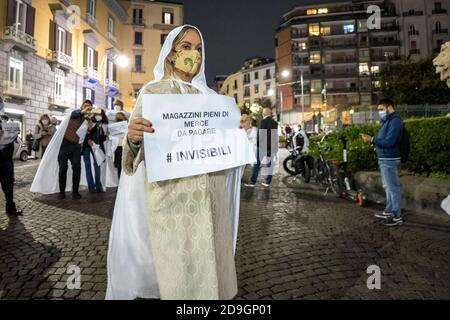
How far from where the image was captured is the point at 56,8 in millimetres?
24094

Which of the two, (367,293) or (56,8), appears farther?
(56,8)

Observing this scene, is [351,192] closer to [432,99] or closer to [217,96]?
[217,96]

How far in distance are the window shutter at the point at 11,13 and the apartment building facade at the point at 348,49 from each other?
45.0 metres

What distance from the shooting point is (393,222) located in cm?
514

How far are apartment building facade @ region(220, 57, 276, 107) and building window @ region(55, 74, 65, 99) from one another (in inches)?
1798

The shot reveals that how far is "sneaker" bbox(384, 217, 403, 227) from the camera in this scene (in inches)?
199

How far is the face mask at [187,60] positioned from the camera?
2189mm

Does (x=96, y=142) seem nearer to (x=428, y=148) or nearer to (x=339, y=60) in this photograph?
(x=428, y=148)

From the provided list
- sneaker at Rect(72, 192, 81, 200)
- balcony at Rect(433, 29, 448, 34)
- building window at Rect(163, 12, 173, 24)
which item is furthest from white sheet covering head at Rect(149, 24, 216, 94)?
balcony at Rect(433, 29, 448, 34)

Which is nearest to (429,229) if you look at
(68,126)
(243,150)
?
(243,150)

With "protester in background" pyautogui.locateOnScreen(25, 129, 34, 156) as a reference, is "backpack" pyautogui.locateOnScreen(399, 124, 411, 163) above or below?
below

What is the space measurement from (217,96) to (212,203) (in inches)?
27.4

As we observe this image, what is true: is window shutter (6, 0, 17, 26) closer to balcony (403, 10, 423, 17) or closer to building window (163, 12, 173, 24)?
building window (163, 12, 173, 24)

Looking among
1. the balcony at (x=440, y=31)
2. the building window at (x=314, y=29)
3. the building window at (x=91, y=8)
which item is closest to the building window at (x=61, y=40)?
the building window at (x=91, y=8)
